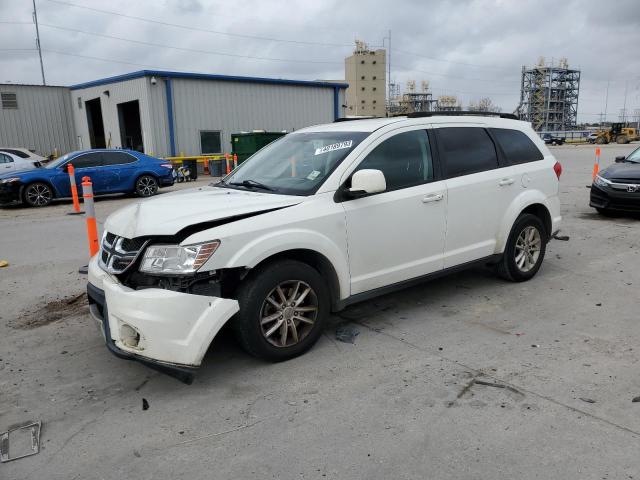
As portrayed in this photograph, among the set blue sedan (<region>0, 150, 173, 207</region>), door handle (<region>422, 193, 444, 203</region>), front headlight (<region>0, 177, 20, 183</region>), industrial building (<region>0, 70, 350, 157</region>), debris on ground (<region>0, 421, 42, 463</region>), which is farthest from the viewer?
industrial building (<region>0, 70, 350, 157</region>)

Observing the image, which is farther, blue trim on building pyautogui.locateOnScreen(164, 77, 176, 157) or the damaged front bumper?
blue trim on building pyautogui.locateOnScreen(164, 77, 176, 157)

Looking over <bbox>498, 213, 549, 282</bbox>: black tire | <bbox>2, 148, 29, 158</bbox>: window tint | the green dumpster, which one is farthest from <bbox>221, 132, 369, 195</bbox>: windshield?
the green dumpster

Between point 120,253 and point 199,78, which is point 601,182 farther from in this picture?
point 199,78

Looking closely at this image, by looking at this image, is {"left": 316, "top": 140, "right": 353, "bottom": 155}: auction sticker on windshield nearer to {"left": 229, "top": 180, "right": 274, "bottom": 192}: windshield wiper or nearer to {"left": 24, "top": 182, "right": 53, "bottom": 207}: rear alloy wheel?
{"left": 229, "top": 180, "right": 274, "bottom": 192}: windshield wiper

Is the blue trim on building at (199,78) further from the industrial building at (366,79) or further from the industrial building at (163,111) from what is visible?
the industrial building at (366,79)

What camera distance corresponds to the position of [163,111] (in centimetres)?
2325

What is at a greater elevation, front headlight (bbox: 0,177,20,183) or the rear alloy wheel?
front headlight (bbox: 0,177,20,183)

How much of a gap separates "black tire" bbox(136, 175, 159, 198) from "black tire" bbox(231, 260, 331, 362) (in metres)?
12.6

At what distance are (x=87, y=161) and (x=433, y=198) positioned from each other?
1234cm

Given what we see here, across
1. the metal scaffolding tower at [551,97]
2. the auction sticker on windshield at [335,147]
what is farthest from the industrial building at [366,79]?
the auction sticker on windshield at [335,147]

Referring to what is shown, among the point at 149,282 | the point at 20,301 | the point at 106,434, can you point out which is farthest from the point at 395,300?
the point at 20,301

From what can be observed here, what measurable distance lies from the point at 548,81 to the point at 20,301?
112m

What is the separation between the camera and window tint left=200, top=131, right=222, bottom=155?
81.4 ft

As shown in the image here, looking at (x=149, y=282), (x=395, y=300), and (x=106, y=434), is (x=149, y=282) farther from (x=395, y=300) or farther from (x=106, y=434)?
(x=395, y=300)
